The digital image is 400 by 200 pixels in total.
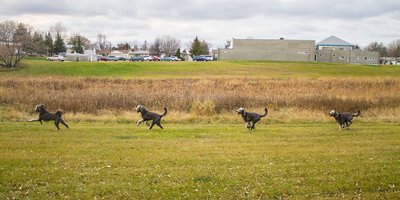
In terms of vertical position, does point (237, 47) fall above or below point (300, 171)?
above

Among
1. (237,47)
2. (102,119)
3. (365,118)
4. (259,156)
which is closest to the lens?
(259,156)

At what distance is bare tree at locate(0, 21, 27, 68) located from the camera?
54906mm

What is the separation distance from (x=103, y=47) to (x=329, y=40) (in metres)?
122

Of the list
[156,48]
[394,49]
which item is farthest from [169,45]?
[394,49]

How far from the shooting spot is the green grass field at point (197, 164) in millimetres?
6965

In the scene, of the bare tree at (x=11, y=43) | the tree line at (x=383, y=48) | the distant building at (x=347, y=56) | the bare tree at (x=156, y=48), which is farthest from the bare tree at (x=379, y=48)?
the bare tree at (x=11, y=43)

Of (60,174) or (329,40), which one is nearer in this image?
(60,174)

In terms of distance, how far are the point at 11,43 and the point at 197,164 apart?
61.8m

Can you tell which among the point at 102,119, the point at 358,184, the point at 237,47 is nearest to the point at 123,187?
the point at 358,184

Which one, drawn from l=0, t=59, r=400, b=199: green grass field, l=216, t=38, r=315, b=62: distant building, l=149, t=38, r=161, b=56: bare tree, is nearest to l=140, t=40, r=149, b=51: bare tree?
l=149, t=38, r=161, b=56: bare tree

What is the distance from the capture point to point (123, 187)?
709 centimetres

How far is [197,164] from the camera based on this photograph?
8758 mm

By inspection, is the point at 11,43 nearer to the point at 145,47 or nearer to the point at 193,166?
the point at 193,166

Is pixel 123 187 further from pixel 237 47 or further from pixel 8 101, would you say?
pixel 237 47
